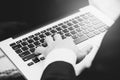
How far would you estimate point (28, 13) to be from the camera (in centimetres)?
110

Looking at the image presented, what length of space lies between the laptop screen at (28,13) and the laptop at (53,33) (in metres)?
0.02

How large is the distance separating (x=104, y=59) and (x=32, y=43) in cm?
39

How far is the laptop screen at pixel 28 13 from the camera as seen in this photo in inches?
41.5

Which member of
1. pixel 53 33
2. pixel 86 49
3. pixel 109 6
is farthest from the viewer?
pixel 109 6

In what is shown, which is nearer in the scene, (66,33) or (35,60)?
(35,60)

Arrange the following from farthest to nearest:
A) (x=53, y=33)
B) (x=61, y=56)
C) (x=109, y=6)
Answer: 1. (x=109, y=6)
2. (x=53, y=33)
3. (x=61, y=56)

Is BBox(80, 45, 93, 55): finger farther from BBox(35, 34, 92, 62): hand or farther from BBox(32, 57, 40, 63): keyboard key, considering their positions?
BBox(32, 57, 40, 63): keyboard key

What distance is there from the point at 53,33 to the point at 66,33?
5 centimetres

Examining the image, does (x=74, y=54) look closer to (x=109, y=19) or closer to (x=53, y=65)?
(x=53, y=65)

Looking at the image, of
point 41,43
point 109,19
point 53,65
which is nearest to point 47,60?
point 53,65

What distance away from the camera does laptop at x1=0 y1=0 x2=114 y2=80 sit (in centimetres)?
98

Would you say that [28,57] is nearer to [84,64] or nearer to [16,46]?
[16,46]

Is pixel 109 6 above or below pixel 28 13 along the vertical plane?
below

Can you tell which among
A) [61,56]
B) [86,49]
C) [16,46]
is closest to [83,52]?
[86,49]
